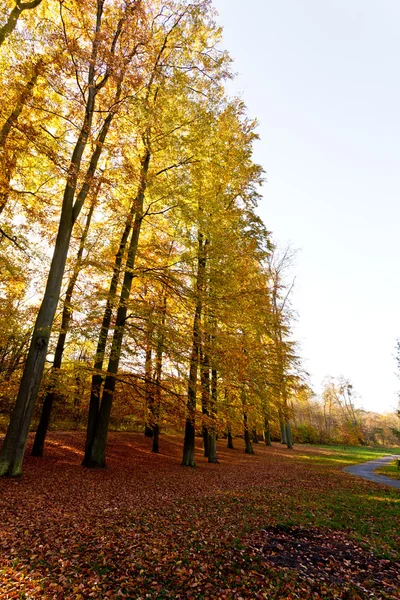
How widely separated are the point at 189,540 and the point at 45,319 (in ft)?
21.6

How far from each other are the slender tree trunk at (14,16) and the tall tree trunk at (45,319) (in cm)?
195

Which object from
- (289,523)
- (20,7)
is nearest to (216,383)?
(289,523)

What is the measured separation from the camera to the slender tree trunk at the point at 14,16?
8672 mm

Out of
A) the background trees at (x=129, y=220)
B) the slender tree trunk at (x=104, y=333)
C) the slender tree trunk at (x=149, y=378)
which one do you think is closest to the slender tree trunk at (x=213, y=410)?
the background trees at (x=129, y=220)

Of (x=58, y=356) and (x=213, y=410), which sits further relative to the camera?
(x=58, y=356)

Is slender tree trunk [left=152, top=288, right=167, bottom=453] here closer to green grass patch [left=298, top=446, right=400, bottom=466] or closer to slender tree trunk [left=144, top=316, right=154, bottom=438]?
slender tree trunk [left=144, top=316, right=154, bottom=438]

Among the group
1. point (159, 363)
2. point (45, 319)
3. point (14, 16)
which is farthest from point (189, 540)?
point (14, 16)

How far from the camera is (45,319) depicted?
892 cm

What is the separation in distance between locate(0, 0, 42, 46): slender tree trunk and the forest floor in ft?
38.6

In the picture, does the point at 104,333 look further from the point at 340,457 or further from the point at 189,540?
the point at 340,457

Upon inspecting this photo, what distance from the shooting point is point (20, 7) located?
9.16 m

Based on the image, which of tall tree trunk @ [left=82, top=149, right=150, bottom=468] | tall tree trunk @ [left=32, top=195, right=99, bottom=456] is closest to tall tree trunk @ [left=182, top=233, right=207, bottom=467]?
tall tree trunk @ [left=82, top=149, right=150, bottom=468]

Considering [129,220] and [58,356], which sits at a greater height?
[129,220]

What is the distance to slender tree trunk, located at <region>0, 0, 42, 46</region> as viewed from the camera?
8.67 meters
